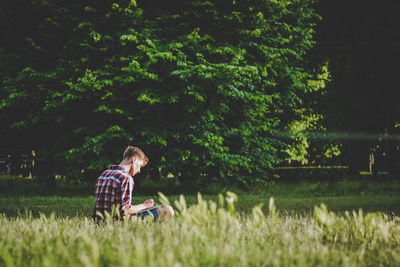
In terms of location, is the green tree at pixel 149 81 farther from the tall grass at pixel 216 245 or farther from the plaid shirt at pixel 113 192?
the tall grass at pixel 216 245

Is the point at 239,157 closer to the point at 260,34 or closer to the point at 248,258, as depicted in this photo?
the point at 260,34

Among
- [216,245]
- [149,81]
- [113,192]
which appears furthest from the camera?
[149,81]

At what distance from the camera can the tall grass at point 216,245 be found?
234cm

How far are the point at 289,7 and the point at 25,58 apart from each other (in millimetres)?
10893

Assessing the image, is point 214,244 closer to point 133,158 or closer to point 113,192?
point 113,192

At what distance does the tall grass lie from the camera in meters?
2.34

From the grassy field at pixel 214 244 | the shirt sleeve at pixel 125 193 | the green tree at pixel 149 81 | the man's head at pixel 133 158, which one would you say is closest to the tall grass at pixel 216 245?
the grassy field at pixel 214 244

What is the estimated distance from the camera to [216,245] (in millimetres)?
2740

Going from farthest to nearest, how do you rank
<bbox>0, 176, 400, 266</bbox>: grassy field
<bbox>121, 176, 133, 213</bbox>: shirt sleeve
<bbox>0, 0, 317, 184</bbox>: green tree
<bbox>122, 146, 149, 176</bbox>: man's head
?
<bbox>0, 0, 317, 184</bbox>: green tree
<bbox>122, 146, 149, 176</bbox>: man's head
<bbox>121, 176, 133, 213</bbox>: shirt sleeve
<bbox>0, 176, 400, 266</bbox>: grassy field

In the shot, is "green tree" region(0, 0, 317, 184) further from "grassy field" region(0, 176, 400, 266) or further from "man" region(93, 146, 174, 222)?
"grassy field" region(0, 176, 400, 266)

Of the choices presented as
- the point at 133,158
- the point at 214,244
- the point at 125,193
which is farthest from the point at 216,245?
the point at 133,158

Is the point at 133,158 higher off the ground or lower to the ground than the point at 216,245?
higher

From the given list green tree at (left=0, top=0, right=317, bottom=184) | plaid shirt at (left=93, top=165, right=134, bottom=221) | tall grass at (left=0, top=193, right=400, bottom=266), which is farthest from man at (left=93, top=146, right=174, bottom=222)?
green tree at (left=0, top=0, right=317, bottom=184)

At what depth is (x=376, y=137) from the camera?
20.8 metres
